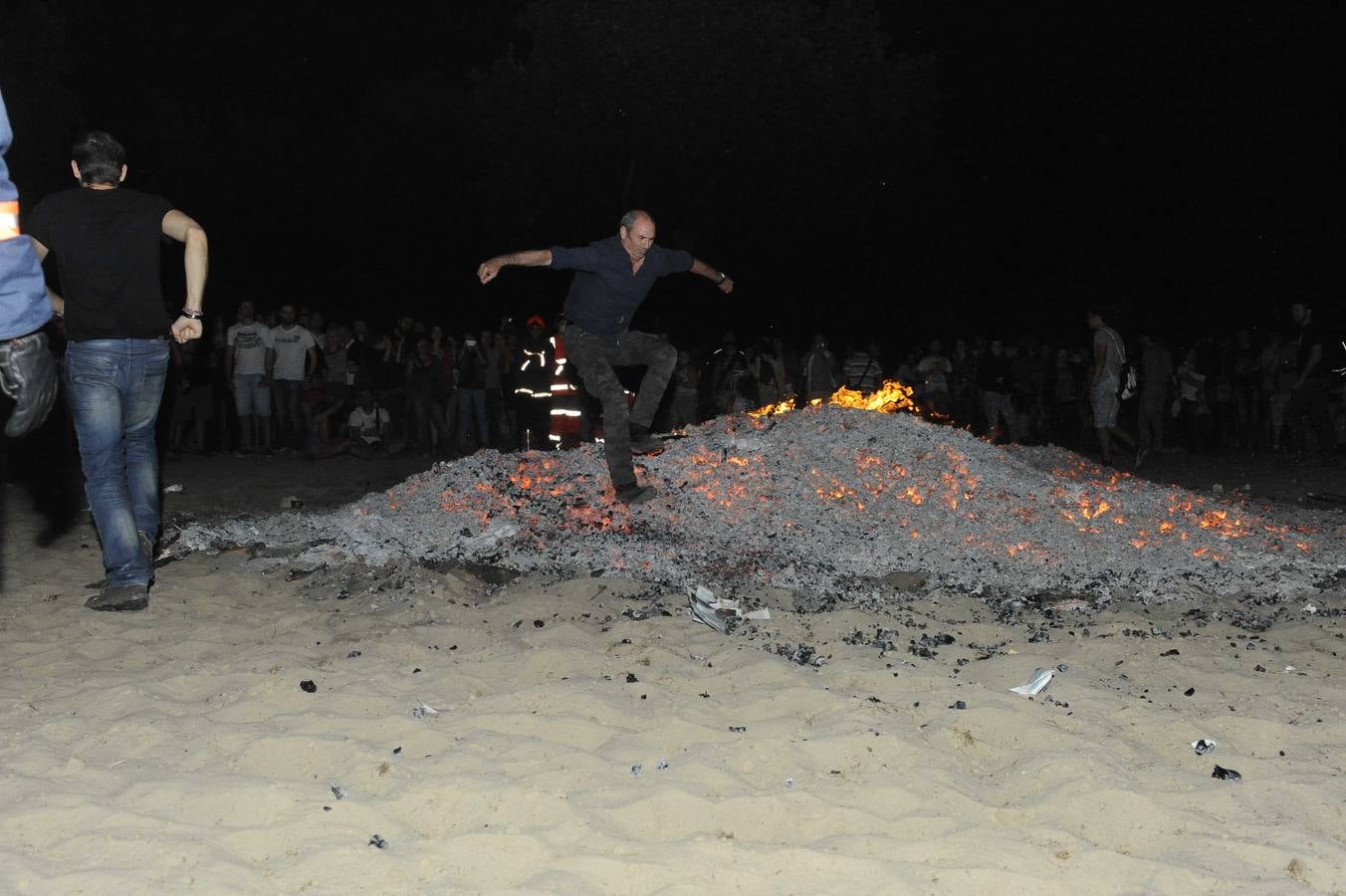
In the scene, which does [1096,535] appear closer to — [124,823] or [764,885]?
[764,885]

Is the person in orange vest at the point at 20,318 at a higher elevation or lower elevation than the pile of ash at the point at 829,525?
higher

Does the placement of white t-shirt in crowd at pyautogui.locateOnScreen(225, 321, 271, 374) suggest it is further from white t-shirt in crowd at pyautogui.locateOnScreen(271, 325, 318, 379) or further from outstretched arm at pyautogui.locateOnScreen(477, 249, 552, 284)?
outstretched arm at pyautogui.locateOnScreen(477, 249, 552, 284)

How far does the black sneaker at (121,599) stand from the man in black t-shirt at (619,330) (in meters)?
2.75

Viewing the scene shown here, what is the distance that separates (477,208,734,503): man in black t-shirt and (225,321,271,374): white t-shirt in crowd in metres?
8.64

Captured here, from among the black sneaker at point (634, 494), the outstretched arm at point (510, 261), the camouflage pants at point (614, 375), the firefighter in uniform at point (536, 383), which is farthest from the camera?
the firefighter in uniform at point (536, 383)

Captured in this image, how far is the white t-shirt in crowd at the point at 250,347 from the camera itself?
1527cm

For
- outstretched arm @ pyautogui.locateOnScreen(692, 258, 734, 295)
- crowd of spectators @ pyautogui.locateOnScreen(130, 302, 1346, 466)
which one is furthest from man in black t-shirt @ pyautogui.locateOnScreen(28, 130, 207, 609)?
crowd of spectators @ pyautogui.locateOnScreen(130, 302, 1346, 466)

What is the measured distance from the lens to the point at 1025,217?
27.2m

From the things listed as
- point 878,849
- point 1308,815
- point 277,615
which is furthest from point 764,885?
point 277,615

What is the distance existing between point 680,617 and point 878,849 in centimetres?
261

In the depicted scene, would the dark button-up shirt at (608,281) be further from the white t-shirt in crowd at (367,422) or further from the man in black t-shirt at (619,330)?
the white t-shirt in crowd at (367,422)

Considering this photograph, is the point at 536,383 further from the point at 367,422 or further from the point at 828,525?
the point at 828,525

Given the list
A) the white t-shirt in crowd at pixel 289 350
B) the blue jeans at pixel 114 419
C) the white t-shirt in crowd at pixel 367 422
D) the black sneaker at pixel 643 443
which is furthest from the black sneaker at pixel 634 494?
the white t-shirt in crowd at pixel 367 422

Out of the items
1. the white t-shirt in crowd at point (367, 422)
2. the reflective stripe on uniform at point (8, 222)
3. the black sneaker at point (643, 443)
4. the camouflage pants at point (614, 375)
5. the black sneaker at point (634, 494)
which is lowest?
the white t-shirt in crowd at point (367, 422)
